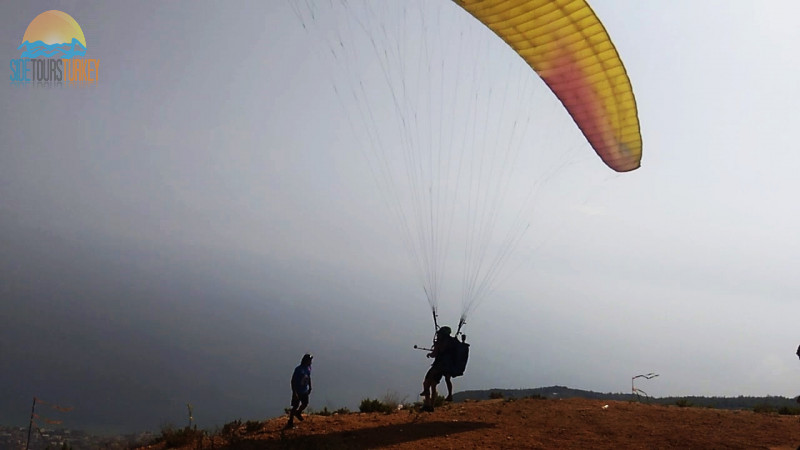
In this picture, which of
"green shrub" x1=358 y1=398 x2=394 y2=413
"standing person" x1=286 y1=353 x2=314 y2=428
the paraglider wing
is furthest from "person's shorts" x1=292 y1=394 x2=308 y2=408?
the paraglider wing

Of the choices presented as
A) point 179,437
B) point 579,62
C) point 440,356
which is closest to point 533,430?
point 440,356

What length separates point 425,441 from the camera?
8.53 metres

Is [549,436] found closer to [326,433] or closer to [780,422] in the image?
[326,433]

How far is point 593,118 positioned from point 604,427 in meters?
6.78

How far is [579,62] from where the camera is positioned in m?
10.8

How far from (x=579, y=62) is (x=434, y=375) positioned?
24.9 feet

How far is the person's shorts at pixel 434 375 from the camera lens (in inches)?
447

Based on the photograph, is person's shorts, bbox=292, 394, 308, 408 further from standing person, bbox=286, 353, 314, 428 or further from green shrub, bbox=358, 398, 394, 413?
green shrub, bbox=358, 398, 394, 413

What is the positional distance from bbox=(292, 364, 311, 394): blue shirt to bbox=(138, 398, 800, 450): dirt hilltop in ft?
2.33

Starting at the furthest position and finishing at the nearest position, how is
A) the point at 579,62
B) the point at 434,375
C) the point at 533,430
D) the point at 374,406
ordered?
the point at 374,406
the point at 434,375
the point at 579,62
the point at 533,430

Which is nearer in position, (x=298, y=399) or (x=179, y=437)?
(x=179, y=437)

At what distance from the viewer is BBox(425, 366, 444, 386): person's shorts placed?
11.4m

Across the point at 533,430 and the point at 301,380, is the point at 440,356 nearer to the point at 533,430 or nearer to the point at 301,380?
the point at 533,430

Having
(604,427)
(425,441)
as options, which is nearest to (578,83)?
(604,427)
